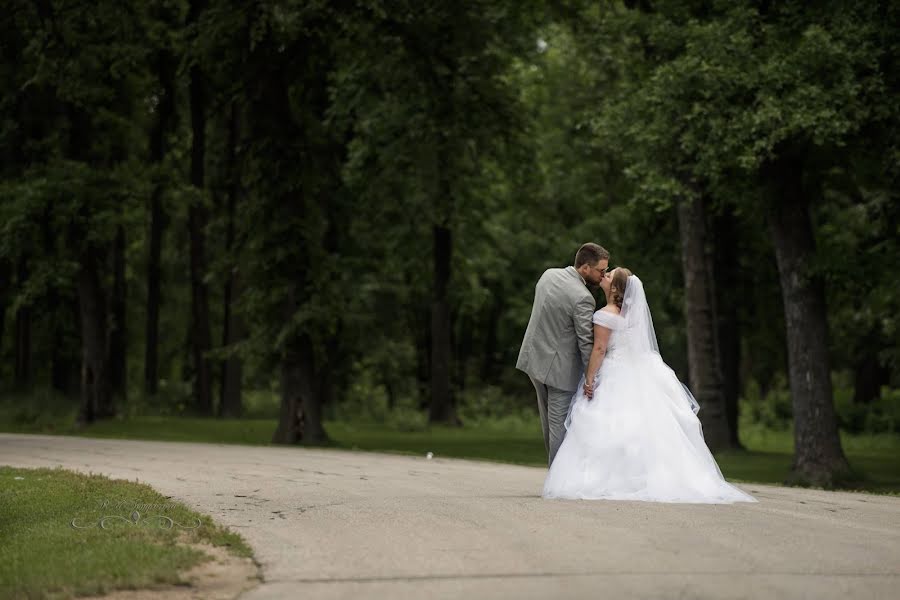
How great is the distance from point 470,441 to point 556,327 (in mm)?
19615

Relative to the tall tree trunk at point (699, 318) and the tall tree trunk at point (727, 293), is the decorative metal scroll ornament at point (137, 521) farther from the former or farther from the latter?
the tall tree trunk at point (727, 293)

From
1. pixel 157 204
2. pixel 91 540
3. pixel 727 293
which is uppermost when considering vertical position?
pixel 157 204

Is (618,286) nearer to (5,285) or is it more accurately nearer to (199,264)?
(199,264)

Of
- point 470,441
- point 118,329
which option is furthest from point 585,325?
point 118,329

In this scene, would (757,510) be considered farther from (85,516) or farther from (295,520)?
(85,516)

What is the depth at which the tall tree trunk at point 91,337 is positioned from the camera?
33406 mm

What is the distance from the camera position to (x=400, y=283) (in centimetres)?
4622

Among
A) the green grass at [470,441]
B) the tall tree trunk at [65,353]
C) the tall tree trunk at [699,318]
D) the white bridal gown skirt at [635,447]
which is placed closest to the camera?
the white bridal gown skirt at [635,447]

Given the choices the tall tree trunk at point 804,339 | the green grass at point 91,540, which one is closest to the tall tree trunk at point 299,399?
the tall tree trunk at point 804,339

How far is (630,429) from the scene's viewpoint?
12156mm

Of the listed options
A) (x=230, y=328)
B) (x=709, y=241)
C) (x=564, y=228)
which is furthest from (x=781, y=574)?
(x=564, y=228)

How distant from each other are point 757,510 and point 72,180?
936 inches

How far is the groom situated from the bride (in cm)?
15

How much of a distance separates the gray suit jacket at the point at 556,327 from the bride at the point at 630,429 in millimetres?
201
